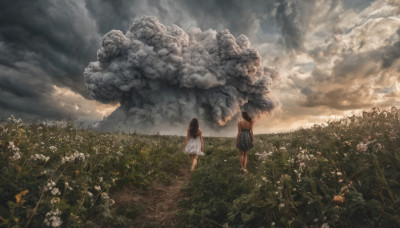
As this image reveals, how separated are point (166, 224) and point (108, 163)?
2459 millimetres

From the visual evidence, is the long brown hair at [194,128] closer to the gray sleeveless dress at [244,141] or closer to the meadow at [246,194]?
the gray sleeveless dress at [244,141]

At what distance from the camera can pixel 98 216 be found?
11.9 feet

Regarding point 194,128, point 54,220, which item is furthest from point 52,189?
point 194,128

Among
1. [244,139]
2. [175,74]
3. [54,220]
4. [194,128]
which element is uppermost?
[175,74]

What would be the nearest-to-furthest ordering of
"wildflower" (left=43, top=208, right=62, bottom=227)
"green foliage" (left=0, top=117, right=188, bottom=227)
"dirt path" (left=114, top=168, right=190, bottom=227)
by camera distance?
"wildflower" (left=43, top=208, right=62, bottom=227) < "green foliage" (left=0, top=117, right=188, bottom=227) < "dirt path" (left=114, top=168, right=190, bottom=227)

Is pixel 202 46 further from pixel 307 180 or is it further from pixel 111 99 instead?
pixel 307 180

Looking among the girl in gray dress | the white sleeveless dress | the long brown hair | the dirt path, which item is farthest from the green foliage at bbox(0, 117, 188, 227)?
the girl in gray dress

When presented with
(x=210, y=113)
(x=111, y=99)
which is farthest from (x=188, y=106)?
(x=111, y=99)

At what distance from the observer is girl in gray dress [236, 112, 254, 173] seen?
8.69m

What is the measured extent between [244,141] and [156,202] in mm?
4778

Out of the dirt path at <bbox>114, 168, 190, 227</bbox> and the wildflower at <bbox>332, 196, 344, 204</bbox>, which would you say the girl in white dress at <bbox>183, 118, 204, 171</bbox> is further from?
the wildflower at <bbox>332, 196, 344, 204</bbox>

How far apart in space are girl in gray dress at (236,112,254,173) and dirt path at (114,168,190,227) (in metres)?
3.42

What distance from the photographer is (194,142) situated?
31.8 ft

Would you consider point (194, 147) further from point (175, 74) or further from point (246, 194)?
point (175, 74)
